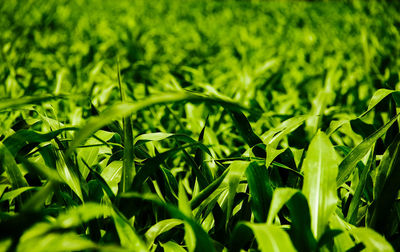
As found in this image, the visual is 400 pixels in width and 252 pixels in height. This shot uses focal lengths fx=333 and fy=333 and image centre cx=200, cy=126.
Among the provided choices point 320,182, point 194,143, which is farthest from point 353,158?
point 194,143

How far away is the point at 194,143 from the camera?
681mm

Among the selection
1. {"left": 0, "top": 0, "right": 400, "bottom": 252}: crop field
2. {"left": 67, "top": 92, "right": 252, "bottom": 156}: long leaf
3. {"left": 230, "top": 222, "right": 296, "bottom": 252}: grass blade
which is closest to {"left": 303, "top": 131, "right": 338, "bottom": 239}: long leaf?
{"left": 0, "top": 0, "right": 400, "bottom": 252}: crop field

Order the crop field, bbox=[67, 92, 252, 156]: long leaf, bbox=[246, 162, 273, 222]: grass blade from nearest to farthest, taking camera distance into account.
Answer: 1. bbox=[67, 92, 252, 156]: long leaf
2. the crop field
3. bbox=[246, 162, 273, 222]: grass blade

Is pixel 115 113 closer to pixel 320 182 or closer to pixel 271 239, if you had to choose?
pixel 271 239

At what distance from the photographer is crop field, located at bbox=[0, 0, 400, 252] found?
0.57 metres

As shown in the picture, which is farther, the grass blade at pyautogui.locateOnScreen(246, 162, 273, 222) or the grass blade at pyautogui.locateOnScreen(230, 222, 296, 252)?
the grass blade at pyautogui.locateOnScreen(246, 162, 273, 222)

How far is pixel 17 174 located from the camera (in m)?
0.72

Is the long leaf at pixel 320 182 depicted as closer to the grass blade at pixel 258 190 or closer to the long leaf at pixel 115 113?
the grass blade at pixel 258 190

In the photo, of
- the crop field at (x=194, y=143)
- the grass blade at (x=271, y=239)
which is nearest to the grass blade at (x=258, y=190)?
the crop field at (x=194, y=143)

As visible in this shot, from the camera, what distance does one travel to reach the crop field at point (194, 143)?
0.57 meters

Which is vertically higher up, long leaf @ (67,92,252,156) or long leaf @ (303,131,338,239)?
long leaf @ (67,92,252,156)

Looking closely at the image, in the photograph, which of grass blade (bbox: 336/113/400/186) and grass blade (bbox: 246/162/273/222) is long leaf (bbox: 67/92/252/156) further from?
grass blade (bbox: 336/113/400/186)

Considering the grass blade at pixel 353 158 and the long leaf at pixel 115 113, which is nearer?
the long leaf at pixel 115 113

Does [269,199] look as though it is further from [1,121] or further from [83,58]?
[83,58]
